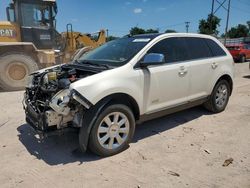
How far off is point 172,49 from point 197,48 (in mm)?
797

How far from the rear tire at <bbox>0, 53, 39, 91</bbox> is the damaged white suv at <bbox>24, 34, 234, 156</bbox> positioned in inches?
199

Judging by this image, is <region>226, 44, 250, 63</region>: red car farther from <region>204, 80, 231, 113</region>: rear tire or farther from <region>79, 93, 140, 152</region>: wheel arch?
<region>79, 93, 140, 152</region>: wheel arch

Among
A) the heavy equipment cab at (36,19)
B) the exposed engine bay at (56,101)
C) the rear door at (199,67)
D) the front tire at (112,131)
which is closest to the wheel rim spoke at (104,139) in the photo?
the front tire at (112,131)

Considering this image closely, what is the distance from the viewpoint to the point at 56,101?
11.6 ft

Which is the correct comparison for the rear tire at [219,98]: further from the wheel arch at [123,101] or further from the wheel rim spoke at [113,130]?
the wheel rim spoke at [113,130]

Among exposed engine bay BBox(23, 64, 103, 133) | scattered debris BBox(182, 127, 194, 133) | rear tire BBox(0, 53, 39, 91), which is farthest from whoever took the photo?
rear tire BBox(0, 53, 39, 91)

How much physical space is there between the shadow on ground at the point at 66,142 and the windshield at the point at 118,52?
135 centimetres

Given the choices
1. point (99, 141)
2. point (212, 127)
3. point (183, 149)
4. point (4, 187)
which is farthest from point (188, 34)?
point (4, 187)

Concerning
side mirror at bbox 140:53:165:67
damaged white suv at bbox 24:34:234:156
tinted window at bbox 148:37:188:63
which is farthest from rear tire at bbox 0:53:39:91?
side mirror at bbox 140:53:165:67

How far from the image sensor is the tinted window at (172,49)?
4551 mm

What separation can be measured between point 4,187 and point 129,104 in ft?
6.66

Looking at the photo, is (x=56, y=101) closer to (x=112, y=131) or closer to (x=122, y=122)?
(x=112, y=131)

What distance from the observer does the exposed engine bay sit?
3.51 metres

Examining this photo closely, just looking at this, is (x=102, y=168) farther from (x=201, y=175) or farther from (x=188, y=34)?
(x=188, y=34)
